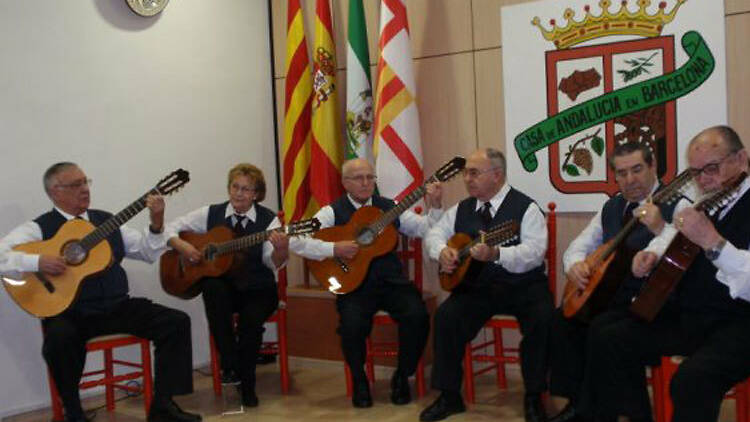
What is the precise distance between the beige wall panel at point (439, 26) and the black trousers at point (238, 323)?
5.78 feet

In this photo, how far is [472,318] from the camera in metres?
3.76

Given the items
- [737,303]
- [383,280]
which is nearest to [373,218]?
[383,280]

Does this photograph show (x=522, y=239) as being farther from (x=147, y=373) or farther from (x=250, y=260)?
(x=147, y=373)

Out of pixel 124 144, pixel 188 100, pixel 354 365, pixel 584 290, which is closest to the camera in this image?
pixel 584 290

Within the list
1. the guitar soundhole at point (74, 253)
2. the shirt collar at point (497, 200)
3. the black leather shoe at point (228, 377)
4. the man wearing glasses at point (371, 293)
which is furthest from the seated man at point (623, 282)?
the guitar soundhole at point (74, 253)

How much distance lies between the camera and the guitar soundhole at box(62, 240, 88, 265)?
Result: 3.72m

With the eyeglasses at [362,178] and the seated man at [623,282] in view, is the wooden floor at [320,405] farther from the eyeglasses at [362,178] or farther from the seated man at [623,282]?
the eyeglasses at [362,178]

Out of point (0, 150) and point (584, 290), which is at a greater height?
point (0, 150)

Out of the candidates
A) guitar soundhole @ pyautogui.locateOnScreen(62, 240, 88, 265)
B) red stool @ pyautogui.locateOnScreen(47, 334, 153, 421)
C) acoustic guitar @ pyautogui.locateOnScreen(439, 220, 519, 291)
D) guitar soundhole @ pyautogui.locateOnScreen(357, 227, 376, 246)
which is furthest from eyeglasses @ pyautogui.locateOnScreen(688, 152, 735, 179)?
guitar soundhole @ pyautogui.locateOnScreen(62, 240, 88, 265)

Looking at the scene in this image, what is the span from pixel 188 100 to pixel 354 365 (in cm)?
203

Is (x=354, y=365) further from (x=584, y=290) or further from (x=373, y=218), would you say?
(x=584, y=290)

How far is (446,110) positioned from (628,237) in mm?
1811

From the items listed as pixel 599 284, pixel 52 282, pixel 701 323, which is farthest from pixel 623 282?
pixel 52 282

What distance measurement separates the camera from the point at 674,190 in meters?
2.97
